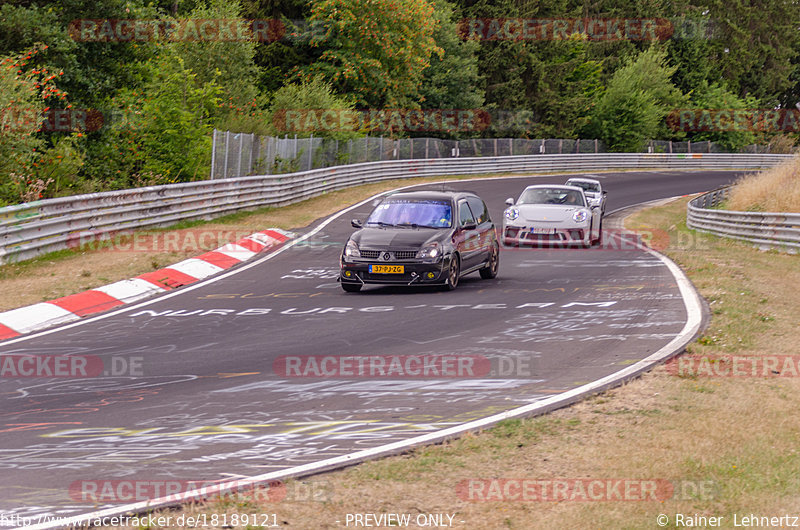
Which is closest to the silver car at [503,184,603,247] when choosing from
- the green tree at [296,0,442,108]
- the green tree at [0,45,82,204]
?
the green tree at [0,45,82,204]

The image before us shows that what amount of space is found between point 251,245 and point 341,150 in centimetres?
2090

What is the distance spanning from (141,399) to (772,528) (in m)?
5.27

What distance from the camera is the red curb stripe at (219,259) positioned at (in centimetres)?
1798

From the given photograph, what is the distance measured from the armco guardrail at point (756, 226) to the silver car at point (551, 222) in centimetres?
454

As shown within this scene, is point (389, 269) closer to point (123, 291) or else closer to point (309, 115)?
point (123, 291)

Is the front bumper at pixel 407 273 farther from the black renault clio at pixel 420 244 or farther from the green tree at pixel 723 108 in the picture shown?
the green tree at pixel 723 108

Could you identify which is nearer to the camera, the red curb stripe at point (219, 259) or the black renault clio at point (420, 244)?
the black renault clio at point (420, 244)

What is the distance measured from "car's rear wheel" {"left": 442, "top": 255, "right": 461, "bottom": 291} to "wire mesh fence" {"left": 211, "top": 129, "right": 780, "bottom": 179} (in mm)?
13240

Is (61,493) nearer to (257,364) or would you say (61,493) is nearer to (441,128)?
(257,364)

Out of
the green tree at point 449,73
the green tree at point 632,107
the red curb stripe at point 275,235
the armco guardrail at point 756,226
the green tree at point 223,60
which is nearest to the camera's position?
the armco guardrail at point 756,226

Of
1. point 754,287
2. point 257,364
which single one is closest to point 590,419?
point 257,364

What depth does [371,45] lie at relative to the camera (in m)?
54.6

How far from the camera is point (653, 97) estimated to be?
78.7 metres

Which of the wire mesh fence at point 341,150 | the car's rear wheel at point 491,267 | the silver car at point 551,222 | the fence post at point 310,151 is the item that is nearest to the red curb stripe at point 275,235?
the wire mesh fence at point 341,150
